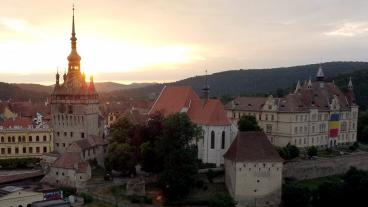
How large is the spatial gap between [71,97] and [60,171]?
13.9 meters

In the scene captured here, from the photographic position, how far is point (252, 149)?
50938mm

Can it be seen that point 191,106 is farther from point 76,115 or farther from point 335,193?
point 335,193

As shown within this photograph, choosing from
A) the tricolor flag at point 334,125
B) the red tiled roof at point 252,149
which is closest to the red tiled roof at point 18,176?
the red tiled roof at point 252,149

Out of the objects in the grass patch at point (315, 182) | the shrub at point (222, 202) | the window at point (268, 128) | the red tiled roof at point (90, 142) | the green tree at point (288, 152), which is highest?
the window at point (268, 128)

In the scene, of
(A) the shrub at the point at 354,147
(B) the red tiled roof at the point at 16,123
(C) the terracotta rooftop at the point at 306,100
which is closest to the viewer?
(B) the red tiled roof at the point at 16,123

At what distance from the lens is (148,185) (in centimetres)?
5353

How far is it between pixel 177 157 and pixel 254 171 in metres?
8.42

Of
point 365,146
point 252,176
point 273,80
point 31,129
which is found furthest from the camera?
point 273,80

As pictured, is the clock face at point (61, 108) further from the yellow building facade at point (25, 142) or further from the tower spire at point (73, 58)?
the tower spire at point (73, 58)

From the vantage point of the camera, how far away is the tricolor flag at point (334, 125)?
7494 cm

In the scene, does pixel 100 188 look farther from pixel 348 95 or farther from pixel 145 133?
pixel 348 95

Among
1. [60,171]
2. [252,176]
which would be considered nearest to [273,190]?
[252,176]

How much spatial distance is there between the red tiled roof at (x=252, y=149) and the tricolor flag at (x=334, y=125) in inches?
1058

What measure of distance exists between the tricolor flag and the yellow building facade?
42443 mm
